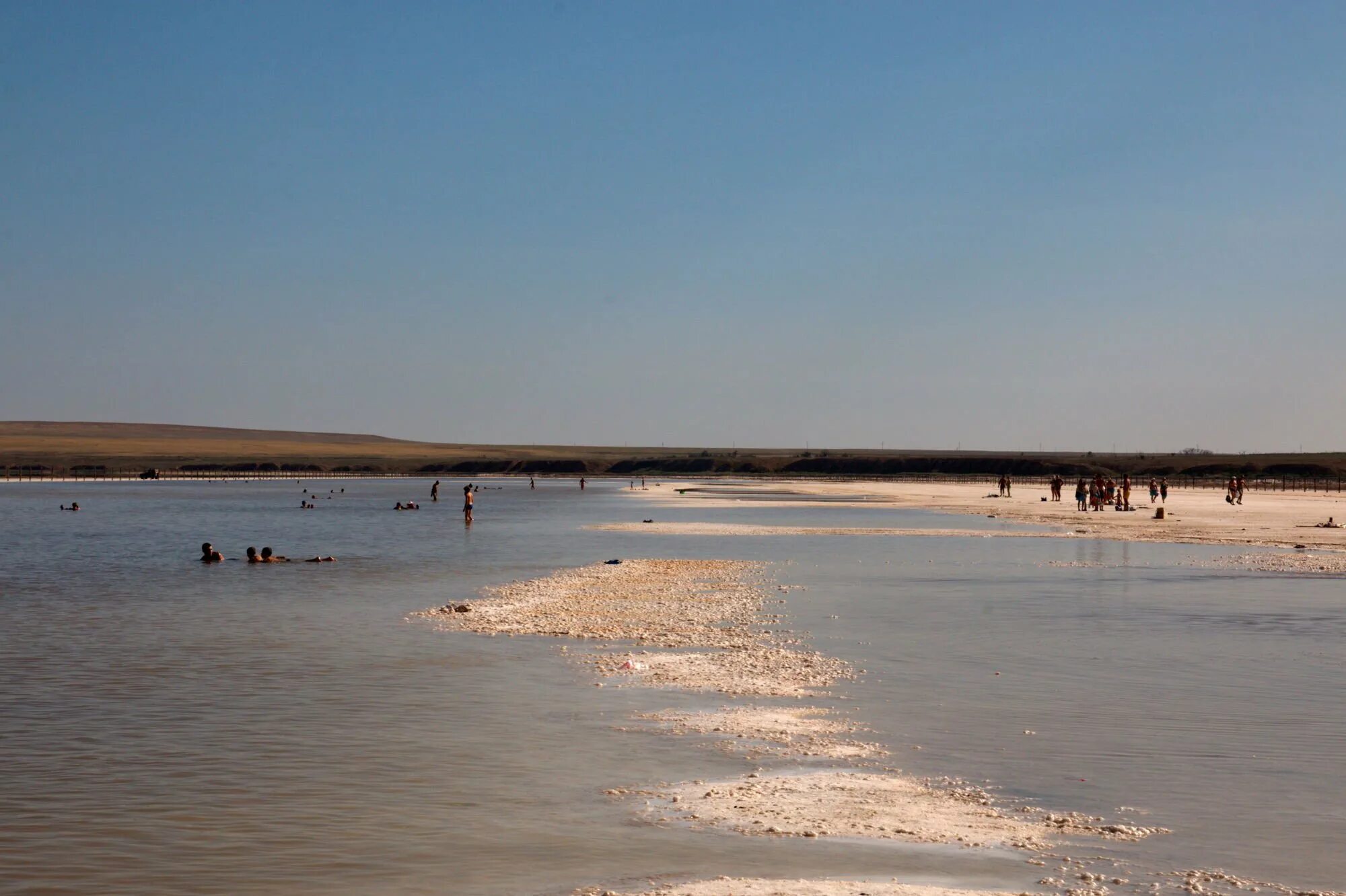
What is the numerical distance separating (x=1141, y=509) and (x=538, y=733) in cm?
6455

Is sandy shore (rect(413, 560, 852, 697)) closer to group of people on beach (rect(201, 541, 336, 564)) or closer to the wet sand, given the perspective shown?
the wet sand

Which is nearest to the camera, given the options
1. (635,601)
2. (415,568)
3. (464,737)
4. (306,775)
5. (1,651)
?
(306,775)

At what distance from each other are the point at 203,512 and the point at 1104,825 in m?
76.2

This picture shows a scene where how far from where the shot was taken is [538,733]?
13680mm

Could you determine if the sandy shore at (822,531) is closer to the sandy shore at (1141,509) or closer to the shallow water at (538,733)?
the sandy shore at (1141,509)

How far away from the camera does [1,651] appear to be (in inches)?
788

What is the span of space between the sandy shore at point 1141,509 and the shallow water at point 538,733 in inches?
721

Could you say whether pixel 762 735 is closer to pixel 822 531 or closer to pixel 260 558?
pixel 260 558

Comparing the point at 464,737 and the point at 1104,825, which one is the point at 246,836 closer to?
the point at 464,737

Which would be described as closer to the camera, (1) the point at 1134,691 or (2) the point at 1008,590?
(1) the point at 1134,691

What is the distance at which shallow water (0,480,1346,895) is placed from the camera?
9.34 meters

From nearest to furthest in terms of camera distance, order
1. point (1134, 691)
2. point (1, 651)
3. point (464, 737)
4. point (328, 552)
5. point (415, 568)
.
Answer: 1. point (464, 737)
2. point (1134, 691)
3. point (1, 651)
4. point (415, 568)
5. point (328, 552)

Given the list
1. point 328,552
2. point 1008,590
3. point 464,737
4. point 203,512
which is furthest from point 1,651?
point 203,512

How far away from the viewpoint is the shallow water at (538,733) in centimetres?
934
